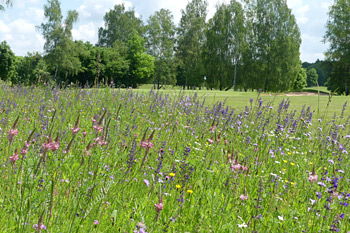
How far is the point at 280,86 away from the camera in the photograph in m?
47.8

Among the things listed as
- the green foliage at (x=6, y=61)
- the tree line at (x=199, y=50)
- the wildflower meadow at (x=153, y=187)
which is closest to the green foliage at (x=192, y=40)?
the tree line at (x=199, y=50)

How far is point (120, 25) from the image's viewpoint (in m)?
61.2

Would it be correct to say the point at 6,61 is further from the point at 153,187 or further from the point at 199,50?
the point at 153,187

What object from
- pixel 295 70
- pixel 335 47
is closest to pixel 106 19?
pixel 295 70

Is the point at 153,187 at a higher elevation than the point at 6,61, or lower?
lower

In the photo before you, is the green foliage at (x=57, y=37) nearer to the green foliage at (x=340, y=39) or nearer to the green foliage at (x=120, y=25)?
the green foliage at (x=120, y=25)

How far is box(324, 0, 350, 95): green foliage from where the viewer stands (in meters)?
43.8

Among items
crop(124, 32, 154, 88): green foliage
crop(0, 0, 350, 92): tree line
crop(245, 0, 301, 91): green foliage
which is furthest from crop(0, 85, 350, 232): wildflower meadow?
crop(124, 32, 154, 88): green foliage

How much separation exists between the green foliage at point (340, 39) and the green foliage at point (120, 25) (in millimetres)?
32115

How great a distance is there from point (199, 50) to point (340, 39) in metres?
21.0

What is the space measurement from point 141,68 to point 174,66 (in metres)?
6.15

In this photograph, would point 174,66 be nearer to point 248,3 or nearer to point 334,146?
point 248,3

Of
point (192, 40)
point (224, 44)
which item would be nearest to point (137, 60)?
point (192, 40)

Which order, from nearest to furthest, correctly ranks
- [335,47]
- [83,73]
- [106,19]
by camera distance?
[335,47] < [83,73] < [106,19]
